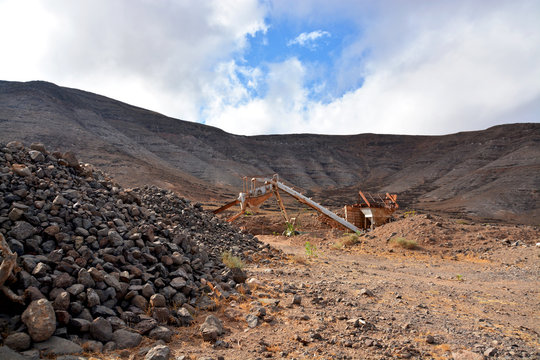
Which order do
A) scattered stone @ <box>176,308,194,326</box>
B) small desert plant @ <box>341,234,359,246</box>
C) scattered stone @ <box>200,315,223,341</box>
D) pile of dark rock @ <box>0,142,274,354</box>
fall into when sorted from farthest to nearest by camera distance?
small desert plant @ <box>341,234,359,246</box> < scattered stone @ <box>176,308,194,326</box> < scattered stone @ <box>200,315,223,341</box> < pile of dark rock @ <box>0,142,274,354</box>

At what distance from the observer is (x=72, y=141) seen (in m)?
44.0

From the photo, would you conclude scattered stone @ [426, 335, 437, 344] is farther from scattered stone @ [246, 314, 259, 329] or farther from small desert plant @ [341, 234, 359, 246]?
small desert plant @ [341, 234, 359, 246]

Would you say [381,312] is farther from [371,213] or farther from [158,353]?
[371,213]

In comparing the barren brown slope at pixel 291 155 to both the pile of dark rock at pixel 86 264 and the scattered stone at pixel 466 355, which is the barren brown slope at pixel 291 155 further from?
the scattered stone at pixel 466 355

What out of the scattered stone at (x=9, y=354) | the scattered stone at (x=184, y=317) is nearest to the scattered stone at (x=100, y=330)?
the scattered stone at (x=9, y=354)

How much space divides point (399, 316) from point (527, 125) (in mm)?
87172

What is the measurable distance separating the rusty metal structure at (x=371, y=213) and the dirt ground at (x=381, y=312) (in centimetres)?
746

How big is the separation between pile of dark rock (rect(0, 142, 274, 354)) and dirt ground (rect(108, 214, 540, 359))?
0.46 meters

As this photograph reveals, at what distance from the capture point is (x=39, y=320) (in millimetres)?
3088

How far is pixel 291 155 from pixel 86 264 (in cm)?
7357

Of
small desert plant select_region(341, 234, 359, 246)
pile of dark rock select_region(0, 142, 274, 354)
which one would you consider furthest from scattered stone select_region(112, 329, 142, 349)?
small desert plant select_region(341, 234, 359, 246)

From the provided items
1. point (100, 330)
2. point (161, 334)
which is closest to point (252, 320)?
point (161, 334)

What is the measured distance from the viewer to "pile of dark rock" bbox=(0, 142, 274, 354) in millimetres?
3332

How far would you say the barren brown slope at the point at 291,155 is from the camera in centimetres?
4231
